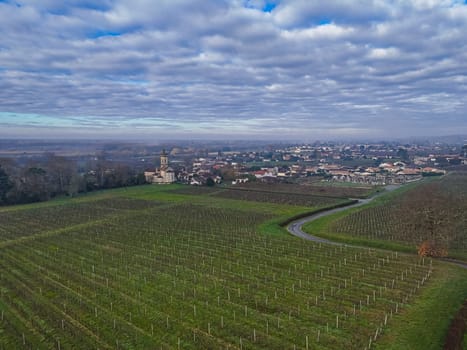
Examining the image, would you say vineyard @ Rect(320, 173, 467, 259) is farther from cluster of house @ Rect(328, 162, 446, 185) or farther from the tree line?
the tree line

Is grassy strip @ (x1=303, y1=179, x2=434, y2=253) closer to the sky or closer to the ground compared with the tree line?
closer to the ground

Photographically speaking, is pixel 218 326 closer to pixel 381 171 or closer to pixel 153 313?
pixel 153 313

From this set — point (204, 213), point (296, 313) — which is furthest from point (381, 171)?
point (296, 313)

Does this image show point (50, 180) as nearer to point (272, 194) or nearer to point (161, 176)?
point (161, 176)

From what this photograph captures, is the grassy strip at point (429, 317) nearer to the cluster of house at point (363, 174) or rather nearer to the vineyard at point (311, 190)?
the vineyard at point (311, 190)

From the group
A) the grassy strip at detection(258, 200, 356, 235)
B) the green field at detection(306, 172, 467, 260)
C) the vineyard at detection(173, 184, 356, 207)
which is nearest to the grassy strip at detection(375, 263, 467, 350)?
the green field at detection(306, 172, 467, 260)

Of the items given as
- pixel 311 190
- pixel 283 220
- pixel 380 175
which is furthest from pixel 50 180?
pixel 380 175
